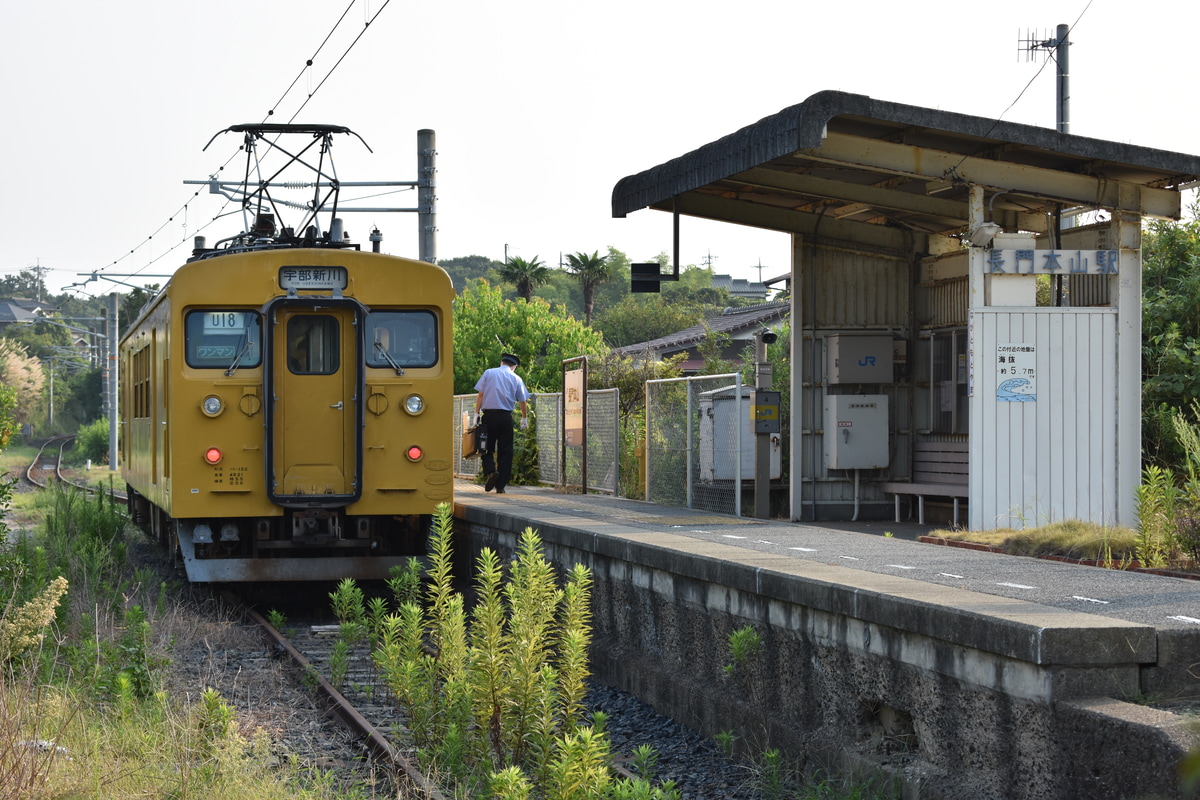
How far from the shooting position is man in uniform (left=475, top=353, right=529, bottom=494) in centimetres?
1631

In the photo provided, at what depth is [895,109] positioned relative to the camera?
10.3m

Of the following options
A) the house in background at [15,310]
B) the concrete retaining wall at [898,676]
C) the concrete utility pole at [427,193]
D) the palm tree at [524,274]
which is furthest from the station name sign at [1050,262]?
the house in background at [15,310]

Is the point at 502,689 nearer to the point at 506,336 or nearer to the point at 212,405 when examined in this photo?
the point at 212,405

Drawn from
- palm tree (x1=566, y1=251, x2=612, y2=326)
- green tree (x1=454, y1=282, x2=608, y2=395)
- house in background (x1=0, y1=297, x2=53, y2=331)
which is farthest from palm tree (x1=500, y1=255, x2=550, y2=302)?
house in background (x1=0, y1=297, x2=53, y2=331)

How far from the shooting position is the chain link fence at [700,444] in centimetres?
1356

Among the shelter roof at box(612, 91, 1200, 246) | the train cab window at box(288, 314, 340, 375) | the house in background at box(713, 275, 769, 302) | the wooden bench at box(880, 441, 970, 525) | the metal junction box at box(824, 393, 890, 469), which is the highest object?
the house in background at box(713, 275, 769, 302)

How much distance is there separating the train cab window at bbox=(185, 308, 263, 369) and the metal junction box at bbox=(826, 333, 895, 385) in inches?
232

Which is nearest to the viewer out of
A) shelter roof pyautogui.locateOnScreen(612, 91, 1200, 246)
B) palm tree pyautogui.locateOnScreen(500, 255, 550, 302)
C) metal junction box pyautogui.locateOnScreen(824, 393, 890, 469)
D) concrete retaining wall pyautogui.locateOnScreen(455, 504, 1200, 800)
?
concrete retaining wall pyautogui.locateOnScreen(455, 504, 1200, 800)

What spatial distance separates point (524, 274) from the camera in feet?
207

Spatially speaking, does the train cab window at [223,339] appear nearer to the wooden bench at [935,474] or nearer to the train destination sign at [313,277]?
the train destination sign at [313,277]

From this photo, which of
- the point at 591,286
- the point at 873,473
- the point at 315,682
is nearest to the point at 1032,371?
the point at 873,473

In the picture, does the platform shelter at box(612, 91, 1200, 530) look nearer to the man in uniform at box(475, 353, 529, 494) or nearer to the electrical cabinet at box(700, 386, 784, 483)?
the electrical cabinet at box(700, 386, 784, 483)

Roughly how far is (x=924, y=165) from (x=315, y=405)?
5.80 metres

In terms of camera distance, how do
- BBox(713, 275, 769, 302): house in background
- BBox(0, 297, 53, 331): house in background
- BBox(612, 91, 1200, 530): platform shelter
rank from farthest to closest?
1. BBox(0, 297, 53, 331): house in background
2. BBox(713, 275, 769, 302): house in background
3. BBox(612, 91, 1200, 530): platform shelter
